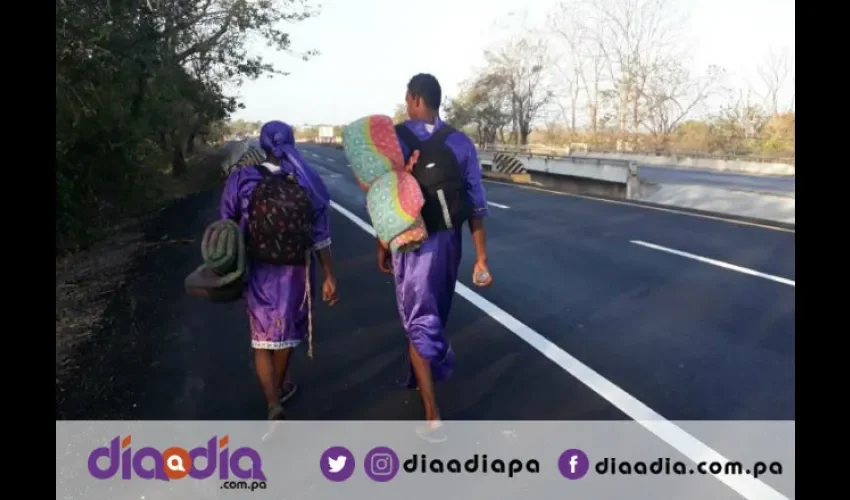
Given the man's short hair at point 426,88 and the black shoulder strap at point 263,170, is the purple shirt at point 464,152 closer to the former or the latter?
the man's short hair at point 426,88

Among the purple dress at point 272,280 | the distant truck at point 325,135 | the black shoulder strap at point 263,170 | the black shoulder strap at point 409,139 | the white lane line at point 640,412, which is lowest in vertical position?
the white lane line at point 640,412

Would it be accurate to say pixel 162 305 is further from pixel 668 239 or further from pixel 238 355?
pixel 668 239

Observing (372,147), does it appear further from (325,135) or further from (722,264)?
(325,135)

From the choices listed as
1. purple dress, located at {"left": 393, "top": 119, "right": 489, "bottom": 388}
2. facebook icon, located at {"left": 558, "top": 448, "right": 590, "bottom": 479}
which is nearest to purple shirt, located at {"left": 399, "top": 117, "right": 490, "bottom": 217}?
purple dress, located at {"left": 393, "top": 119, "right": 489, "bottom": 388}

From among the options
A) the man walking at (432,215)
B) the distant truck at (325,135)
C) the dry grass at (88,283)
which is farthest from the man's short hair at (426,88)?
the distant truck at (325,135)

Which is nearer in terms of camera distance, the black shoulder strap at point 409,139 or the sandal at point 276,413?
the black shoulder strap at point 409,139

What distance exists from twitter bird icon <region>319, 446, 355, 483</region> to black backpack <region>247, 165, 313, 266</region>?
1.04m

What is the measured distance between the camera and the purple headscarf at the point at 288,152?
11.8 ft

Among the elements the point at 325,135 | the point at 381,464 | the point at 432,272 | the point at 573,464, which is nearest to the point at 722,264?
the point at 573,464

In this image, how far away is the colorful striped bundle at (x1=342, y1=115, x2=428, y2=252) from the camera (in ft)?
11.2

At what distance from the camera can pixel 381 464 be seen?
3.32m

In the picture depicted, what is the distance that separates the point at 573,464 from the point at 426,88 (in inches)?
83.4

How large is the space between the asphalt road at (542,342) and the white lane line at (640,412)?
20 mm
